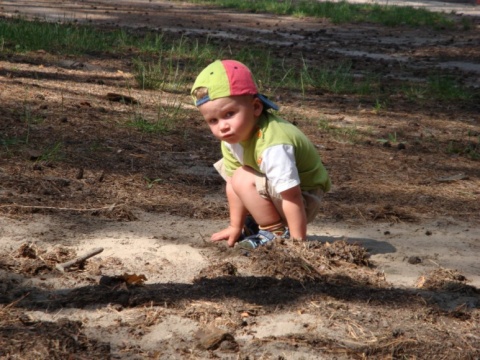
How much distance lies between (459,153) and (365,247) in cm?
248

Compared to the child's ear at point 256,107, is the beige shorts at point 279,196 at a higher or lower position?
lower

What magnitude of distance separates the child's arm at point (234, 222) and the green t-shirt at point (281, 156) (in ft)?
0.58

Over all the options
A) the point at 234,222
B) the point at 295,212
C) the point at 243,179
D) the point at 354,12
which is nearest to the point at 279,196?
the point at 295,212

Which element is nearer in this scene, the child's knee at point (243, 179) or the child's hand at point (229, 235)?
the child's knee at point (243, 179)

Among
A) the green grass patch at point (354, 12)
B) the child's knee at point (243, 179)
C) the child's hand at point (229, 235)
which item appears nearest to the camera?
the child's knee at point (243, 179)

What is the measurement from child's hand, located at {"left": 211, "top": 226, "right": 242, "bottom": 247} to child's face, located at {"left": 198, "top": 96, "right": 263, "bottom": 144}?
504 millimetres

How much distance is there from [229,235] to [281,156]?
0.56m

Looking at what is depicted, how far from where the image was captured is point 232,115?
397cm

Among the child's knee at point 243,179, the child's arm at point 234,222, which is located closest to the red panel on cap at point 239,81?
the child's knee at point 243,179

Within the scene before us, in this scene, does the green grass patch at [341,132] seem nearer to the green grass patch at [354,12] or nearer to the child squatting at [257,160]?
the child squatting at [257,160]

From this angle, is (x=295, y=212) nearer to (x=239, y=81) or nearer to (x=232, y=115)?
(x=232, y=115)

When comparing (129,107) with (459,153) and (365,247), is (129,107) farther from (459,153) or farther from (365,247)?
(365,247)

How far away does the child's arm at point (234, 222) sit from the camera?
425cm

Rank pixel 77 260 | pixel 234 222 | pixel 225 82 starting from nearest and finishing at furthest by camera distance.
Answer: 1. pixel 77 260
2. pixel 225 82
3. pixel 234 222
